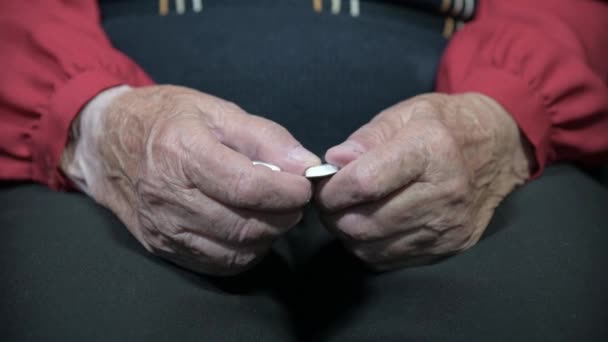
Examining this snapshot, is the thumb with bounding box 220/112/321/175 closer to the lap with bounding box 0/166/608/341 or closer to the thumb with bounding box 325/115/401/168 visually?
the thumb with bounding box 325/115/401/168

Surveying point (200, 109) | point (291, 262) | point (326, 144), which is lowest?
point (291, 262)

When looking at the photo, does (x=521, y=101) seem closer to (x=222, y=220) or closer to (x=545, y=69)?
(x=545, y=69)

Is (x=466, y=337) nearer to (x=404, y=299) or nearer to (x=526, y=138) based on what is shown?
(x=404, y=299)

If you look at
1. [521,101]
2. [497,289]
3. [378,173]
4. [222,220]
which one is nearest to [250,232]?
[222,220]

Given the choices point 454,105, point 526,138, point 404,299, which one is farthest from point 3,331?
point 526,138

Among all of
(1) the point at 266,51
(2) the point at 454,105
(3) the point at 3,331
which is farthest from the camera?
(1) the point at 266,51

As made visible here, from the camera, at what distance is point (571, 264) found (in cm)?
58

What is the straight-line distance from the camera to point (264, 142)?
54cm

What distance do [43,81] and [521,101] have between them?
0.58 meters

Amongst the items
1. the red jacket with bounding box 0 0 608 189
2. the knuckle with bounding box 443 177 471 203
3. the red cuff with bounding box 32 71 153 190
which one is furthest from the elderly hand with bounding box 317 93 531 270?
the red cuff with bounding box 32 71 153 190

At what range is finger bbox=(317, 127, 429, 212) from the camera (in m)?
0.51

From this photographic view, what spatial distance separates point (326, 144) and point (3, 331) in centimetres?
41

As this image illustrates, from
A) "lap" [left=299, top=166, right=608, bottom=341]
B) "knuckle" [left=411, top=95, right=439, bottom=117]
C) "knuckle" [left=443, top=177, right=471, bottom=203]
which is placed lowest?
"lap" [left=299, top=166, right=608, bottom=341]

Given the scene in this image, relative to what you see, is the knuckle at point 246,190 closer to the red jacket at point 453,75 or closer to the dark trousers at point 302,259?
the dark trousers at point 302,259
